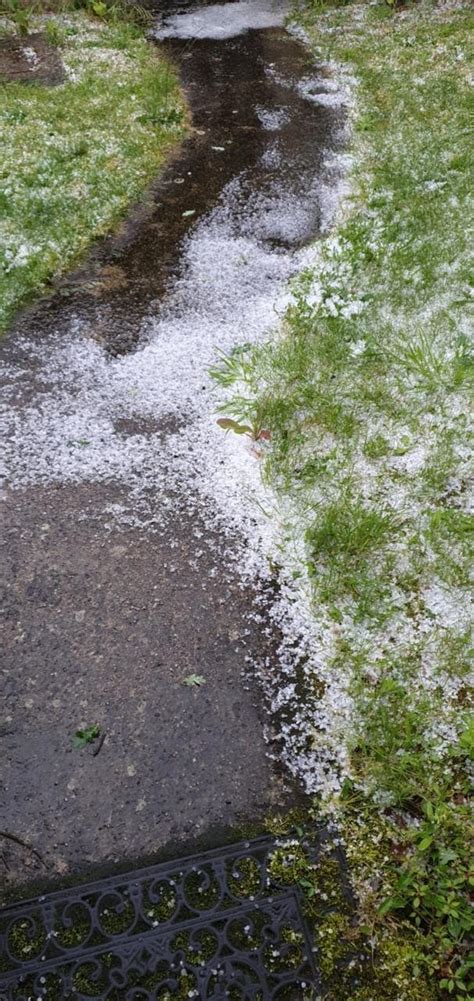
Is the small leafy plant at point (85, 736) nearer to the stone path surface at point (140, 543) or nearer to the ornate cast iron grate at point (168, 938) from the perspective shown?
the stone path surface at point (140, 543)

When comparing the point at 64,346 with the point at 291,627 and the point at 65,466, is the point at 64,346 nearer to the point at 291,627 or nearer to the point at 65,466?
the point at 65,466

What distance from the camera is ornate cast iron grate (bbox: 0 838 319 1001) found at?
79.4 inches

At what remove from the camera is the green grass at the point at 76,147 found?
4789mm

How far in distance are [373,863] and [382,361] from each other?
2.74 meters

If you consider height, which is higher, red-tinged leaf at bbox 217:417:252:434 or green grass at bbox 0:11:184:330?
green grass at bbox 0:11:184:330

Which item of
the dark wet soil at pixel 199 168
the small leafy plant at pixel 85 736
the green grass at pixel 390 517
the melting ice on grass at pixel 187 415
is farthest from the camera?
the dark wet soil at pixel 199 168

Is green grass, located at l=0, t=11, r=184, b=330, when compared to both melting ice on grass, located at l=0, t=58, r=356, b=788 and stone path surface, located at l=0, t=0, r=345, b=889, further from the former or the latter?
melting ice on grass, located at l=0, t=58, r=356, b=788

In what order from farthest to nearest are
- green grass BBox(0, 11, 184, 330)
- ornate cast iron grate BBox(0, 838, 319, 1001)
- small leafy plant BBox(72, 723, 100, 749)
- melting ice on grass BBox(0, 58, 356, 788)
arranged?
1. green grass BBox(0, 11, 184, 330)
2. melting ice on grass BBox(0, 58, 356, 788)
3. small leafy plant BBox(72, 723, 100, 749)
4. ornate cast iron grate BBox(0, 838, 319, 1001)

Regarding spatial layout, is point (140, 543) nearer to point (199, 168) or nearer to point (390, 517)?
point (390, 517)

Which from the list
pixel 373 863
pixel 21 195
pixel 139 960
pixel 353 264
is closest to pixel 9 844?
pixel 139 960

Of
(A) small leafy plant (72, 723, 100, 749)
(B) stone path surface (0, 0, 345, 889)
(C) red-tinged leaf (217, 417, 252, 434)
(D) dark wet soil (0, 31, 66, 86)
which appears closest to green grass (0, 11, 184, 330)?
(D) dark wet soil (0, 31, 66, 86)

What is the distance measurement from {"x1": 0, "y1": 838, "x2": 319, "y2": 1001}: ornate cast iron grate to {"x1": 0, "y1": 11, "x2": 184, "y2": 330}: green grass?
3.40 m

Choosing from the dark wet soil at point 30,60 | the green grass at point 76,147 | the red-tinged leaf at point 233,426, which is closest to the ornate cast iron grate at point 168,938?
the red-tinged leaf at point 233,426

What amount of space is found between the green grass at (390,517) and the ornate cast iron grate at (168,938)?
179 millimetres
